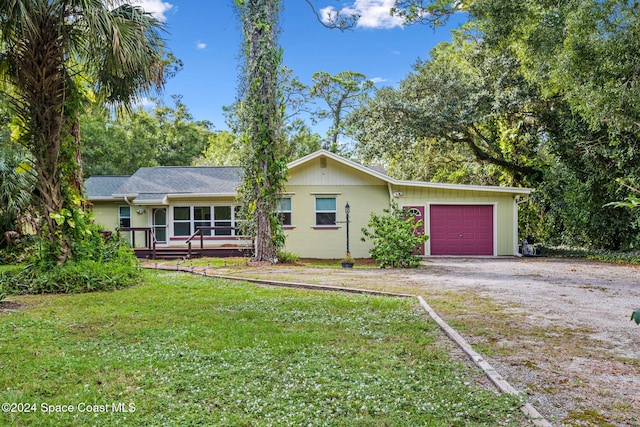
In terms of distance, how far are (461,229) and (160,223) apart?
39.1 feet

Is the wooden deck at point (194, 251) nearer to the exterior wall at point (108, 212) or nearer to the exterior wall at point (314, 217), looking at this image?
the exterior wall at point (314, 217)

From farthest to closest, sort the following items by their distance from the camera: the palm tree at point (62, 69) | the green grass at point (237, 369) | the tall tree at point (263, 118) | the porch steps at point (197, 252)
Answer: the porch steps at point (197, 252)
the tall tree at point (263, 118)
the palm tree at point (62, 69)
the green grass at point (237, 369)

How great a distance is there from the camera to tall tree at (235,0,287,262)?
1140cm

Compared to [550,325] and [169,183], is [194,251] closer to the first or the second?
[169,183]

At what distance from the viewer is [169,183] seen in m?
17.0

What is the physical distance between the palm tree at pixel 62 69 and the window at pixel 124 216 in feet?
32.8

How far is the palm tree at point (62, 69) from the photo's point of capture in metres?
6.54

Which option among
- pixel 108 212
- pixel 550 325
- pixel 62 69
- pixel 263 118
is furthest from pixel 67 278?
pixel 108 212

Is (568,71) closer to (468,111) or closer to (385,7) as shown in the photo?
(468,111)

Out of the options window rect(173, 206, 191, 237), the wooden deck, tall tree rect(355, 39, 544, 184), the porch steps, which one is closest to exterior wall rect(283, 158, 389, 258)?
Result: the wooden deck

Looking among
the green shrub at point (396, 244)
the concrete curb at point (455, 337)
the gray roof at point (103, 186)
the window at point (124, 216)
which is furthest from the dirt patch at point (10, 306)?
the window at point (124, 216)

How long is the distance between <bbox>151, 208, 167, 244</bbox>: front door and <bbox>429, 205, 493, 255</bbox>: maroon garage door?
417 inches

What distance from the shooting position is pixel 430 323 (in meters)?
4.69

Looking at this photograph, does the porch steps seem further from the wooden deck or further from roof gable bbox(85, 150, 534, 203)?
roof gable bbox(85, 150, 534, 203)
